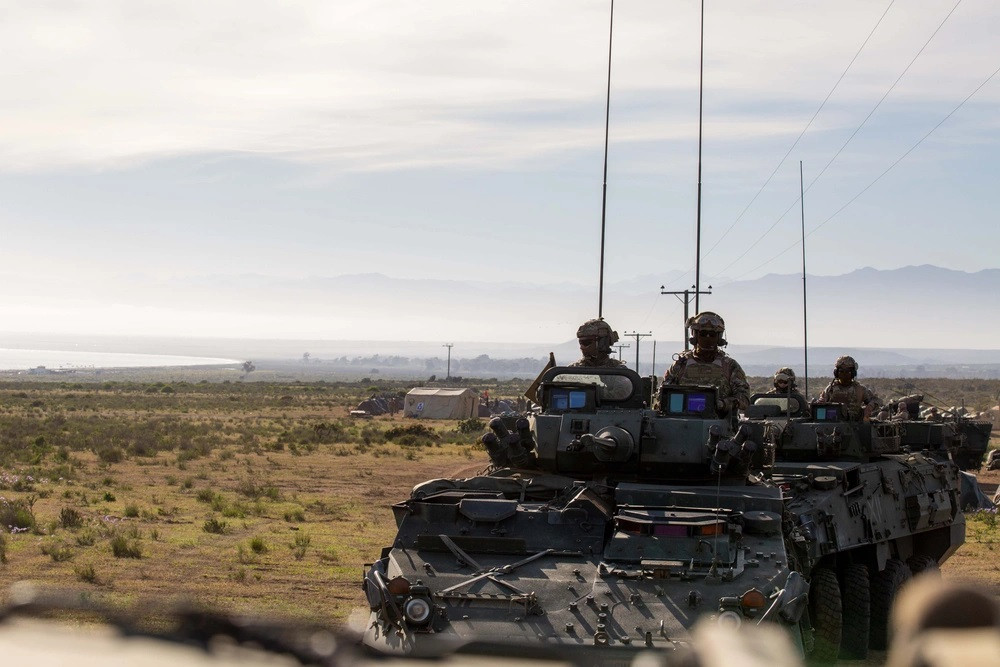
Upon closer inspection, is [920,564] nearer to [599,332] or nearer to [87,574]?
[599,332]

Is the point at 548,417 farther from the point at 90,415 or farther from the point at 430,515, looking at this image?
the point at 90,415

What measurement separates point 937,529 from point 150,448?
93.4 ft

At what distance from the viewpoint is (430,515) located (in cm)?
1113

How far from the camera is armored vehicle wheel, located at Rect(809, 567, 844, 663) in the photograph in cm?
1302

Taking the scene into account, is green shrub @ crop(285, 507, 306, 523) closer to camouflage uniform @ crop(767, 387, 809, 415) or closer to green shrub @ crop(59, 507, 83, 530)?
green shrub @ crop(59, 507, 83, 530)

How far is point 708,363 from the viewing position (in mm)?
15289

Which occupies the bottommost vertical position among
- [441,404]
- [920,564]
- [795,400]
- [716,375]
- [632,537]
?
[920,564]

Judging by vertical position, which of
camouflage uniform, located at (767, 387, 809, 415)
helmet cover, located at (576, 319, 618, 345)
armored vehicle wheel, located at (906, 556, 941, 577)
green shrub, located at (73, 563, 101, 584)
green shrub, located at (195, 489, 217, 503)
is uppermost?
helmet cover, located at (576, 319, 618, 345)

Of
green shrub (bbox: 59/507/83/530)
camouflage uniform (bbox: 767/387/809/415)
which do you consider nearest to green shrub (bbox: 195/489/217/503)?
green shrub (bbox: 59/507/83/530)

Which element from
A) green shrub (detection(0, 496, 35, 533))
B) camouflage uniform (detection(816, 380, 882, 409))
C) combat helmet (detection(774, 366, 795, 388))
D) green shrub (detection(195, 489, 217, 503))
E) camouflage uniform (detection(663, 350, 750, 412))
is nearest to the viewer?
camouflage uniform (detection(663, 350, 750, 412))

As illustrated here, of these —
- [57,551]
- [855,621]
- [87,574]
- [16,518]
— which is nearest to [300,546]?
[57,551]

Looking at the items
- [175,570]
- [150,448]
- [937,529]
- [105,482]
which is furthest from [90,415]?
[937,529]

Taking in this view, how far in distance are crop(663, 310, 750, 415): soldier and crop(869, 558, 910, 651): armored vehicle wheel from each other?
8.67 feet

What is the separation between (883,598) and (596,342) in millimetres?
4282
